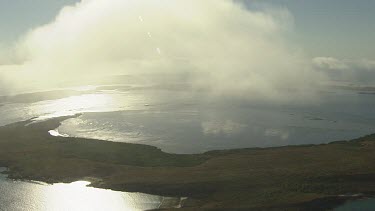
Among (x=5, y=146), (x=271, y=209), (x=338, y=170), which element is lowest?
(x=271, y=209)

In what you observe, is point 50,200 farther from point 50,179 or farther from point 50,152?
point 50,152

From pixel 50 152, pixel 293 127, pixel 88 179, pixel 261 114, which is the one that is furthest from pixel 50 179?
pixel 261 114

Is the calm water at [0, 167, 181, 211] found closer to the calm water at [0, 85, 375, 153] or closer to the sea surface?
the sea surface

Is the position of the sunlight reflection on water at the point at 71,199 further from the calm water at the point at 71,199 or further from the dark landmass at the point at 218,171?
the dark landmass at the point at 218,171

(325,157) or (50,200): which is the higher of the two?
(325,157)

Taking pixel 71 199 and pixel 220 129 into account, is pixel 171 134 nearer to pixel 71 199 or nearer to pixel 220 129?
pixel 220 129

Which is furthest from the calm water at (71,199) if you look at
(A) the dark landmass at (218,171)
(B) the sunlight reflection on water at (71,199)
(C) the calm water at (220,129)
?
(C) the calm water at (220,129)
